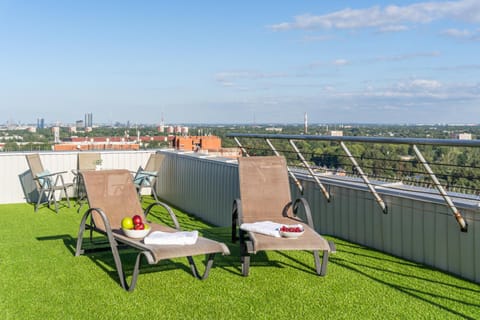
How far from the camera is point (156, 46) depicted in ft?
82.8

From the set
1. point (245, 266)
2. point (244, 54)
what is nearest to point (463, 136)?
point (245, 266)

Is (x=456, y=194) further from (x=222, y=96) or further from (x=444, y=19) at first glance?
(x=222, y=96)

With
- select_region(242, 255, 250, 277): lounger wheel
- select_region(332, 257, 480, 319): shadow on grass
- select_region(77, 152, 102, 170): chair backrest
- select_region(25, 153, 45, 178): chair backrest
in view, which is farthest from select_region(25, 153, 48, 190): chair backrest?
select_region(332, 257, 480, 319): shadow on grass

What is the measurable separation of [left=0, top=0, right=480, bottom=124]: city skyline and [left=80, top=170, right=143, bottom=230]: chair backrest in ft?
32.8

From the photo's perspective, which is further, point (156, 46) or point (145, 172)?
point (156, 46)

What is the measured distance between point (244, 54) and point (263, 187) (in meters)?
20.0

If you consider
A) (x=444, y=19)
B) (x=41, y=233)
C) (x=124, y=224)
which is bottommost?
(x=41, y=233)

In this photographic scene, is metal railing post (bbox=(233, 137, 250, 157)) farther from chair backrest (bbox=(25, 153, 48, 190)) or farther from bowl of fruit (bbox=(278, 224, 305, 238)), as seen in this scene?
chair backrest (bbox=(25, 153, 48, 190))

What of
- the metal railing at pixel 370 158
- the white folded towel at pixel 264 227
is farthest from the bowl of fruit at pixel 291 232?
the metal railing at pixel 370 158

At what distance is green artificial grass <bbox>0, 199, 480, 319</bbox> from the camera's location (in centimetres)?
334

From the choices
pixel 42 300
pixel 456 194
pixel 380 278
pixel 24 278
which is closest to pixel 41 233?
pixel 24 278

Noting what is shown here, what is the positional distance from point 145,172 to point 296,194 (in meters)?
4.11

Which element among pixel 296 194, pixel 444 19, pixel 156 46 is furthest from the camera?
pixel 156 46

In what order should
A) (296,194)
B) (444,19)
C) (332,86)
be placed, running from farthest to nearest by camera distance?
(332,86) → (444,19) → (296,194)
